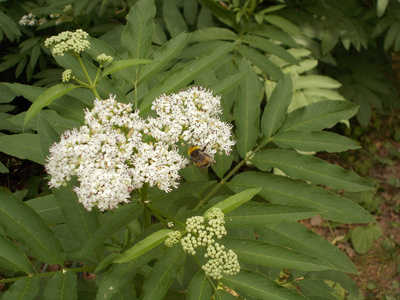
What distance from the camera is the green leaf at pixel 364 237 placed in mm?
4918

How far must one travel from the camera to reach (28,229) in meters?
1.66

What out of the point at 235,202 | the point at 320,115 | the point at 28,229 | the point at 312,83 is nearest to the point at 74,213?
the point at 28,229

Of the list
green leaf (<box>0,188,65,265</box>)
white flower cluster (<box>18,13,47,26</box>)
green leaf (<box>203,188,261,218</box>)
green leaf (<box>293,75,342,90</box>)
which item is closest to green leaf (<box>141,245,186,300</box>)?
green leaf (<box>203,188,261,218</box>)

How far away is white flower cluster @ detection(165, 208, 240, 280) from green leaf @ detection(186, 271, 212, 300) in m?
0.06

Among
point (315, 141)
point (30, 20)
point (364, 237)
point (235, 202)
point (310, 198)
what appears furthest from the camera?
point (364, 237)

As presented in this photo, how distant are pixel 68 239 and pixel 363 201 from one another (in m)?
4.29

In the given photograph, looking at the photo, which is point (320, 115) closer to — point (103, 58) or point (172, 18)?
point (103, 58)

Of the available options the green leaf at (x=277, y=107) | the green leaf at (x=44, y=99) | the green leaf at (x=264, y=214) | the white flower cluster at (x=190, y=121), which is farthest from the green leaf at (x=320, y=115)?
the green leaf at (x=44, y=99)

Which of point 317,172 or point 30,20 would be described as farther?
point 30,20

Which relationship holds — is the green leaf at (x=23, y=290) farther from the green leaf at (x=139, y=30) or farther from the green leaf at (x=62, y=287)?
the green leaf at (x=139, y=30)

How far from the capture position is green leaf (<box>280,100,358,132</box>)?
218 centimetres

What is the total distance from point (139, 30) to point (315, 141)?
1.12 m

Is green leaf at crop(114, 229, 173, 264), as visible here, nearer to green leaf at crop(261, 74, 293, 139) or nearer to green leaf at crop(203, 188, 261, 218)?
green leaf at crop(203, 188, 261, 218)

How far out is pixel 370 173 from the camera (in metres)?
5.79
